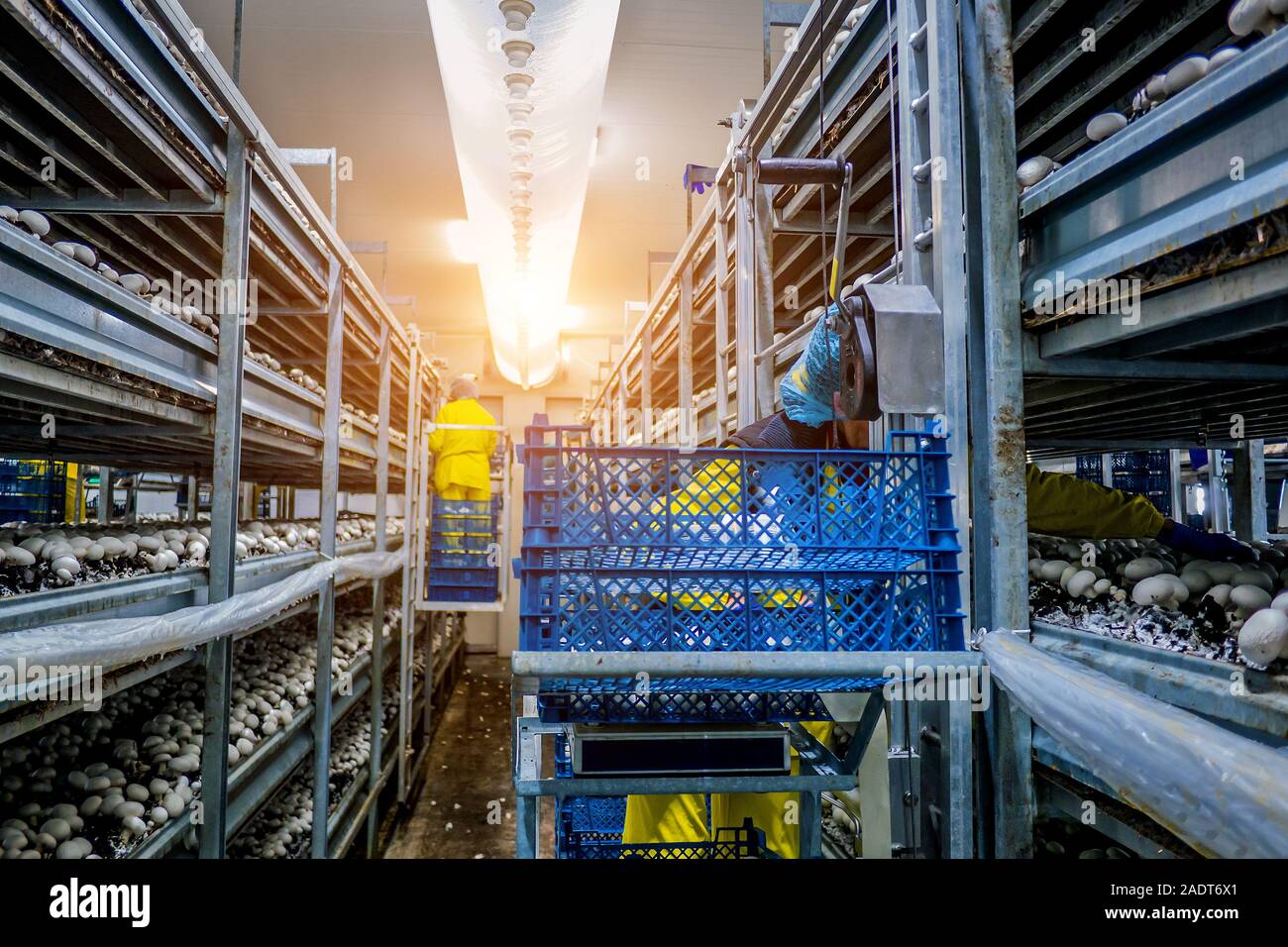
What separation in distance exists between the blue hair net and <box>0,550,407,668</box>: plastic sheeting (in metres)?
1.68

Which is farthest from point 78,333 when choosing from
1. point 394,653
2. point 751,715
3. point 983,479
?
point 394,653

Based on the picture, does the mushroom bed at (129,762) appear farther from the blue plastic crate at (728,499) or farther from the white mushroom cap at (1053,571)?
the white mushroom cap at (1053,571)

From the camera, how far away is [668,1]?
11.0ft

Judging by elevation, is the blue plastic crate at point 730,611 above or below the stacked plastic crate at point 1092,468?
below

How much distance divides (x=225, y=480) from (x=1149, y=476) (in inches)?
213

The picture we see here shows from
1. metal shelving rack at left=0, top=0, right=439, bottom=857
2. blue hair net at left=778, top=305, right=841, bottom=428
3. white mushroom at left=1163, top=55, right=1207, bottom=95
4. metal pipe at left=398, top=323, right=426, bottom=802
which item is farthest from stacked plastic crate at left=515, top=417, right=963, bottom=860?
metal pipe at left=398, top=323, right=426, bottom=802

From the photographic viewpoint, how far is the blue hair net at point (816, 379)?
1592 millimetres

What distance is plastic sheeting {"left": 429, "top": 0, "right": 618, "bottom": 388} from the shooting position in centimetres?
198

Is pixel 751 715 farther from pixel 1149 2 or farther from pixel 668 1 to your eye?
pixel 668 1

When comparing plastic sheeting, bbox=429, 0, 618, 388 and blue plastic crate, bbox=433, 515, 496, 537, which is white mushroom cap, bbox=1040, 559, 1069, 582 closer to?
plastic sheeting, bbox=429, 0, 618, 388

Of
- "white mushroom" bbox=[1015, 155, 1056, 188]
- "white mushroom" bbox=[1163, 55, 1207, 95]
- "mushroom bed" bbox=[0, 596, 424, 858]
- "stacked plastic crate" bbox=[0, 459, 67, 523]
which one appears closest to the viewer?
"white mushroom" bbox=[1163, 55, 1207, 95]

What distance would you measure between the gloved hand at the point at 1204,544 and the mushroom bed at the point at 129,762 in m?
2.81

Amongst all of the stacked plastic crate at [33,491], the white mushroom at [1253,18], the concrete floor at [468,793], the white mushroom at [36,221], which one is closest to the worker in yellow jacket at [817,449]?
the white mushroom at [1253,18]
